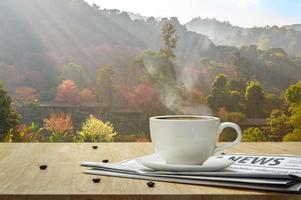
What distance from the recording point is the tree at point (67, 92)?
511cm

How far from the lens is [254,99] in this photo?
210 inches

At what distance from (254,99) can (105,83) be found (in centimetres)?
152

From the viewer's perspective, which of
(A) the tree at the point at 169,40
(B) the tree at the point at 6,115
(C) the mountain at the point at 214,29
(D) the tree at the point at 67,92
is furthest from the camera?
(C) the mountain at the point at 214,29

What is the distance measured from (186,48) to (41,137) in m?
1.72

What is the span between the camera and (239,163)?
92 centimetres

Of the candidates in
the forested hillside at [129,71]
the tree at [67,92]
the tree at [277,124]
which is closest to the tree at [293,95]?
the forested hillside at [129,71]

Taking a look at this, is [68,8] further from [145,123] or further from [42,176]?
[42,176]

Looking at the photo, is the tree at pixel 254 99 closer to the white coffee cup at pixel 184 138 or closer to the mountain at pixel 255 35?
the mountain at pixel 255 35

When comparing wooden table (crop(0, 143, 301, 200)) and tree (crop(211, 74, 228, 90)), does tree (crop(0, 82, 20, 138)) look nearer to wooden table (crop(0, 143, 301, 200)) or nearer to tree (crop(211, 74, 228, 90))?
tree (crop(211, 74, 228, 90))

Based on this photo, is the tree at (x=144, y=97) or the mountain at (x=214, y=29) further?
the mountain at (x=214, y=29)

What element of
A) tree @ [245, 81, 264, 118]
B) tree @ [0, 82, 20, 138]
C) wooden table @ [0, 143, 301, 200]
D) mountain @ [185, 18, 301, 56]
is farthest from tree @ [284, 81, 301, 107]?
wooden table @ [0, 143, 301, 200]

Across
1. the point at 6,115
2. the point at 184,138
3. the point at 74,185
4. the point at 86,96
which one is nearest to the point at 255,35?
the point at 86,96

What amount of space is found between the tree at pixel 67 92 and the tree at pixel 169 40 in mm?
967

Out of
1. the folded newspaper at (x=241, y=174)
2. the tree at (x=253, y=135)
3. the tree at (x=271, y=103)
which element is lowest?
the tree at (x=253, y=135)
